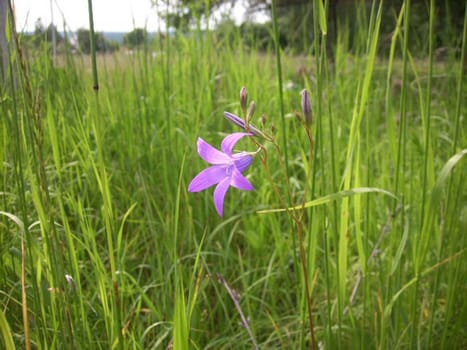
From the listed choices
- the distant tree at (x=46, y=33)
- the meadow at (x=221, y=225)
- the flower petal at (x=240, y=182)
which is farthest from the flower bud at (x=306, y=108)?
the distant tree at (x=46, y=33)

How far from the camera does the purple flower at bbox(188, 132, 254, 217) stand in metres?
0.72

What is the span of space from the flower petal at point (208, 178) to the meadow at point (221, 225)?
0.23ft

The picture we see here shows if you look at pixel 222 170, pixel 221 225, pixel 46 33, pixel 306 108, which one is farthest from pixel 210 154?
pixel 46 33

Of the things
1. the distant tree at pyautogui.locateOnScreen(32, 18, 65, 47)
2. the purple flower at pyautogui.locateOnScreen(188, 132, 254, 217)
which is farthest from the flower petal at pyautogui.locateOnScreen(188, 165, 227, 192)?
the distant tree at pyautogui.locateOnScreen(32, 18, 65, 47)

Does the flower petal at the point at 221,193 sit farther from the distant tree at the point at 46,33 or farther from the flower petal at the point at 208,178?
the distant tree at the point at 46,33

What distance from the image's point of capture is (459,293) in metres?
1.21

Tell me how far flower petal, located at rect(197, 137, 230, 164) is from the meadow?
0.06 meters

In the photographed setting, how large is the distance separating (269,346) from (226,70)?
5.90ft

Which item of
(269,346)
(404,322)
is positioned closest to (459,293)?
(404,322)

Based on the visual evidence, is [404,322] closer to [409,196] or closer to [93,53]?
[409,196]

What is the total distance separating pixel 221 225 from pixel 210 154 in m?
0.62

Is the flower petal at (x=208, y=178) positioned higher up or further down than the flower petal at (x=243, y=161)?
further down

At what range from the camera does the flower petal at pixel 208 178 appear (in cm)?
73

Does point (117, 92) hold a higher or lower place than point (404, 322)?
higher
